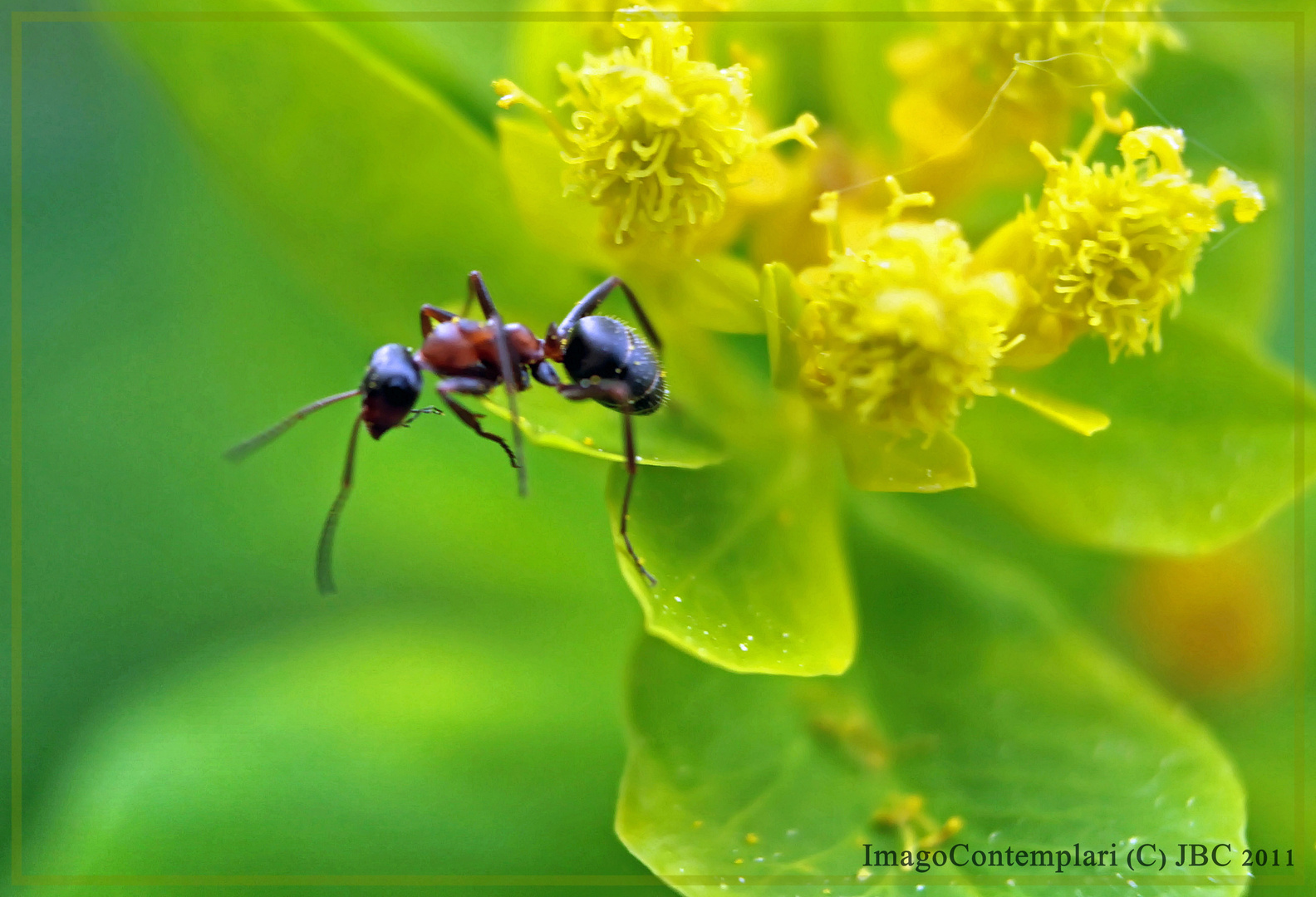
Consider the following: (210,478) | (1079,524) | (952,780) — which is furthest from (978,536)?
(210,478)

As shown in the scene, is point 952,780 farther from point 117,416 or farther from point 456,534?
point 117,416

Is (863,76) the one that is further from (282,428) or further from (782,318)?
(282,428)

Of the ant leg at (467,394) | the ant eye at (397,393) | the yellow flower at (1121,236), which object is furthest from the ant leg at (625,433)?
the yellow flower at (1121,236)

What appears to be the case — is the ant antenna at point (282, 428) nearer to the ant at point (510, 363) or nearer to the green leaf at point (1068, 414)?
the ant at point (510, 363)

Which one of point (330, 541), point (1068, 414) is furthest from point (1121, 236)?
point (330, 541)

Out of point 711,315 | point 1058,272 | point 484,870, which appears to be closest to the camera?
point 1058,272

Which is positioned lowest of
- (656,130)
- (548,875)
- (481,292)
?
(548,875)
